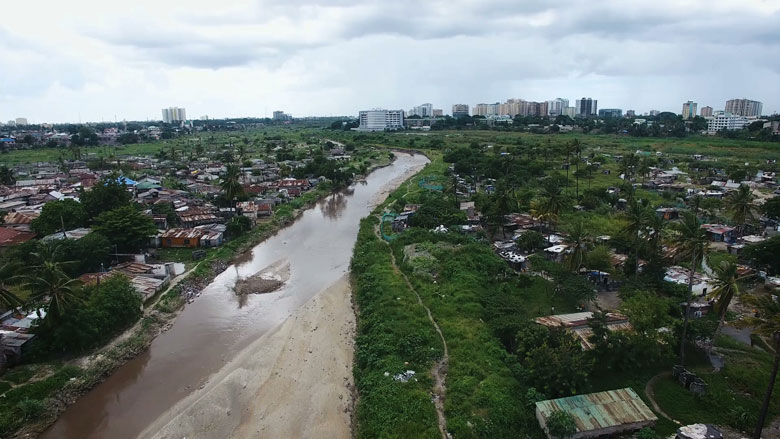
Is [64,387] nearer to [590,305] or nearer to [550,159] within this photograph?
[590,305]

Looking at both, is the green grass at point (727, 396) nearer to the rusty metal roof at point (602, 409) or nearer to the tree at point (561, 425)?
the rusty metal roof at point (602, 409)

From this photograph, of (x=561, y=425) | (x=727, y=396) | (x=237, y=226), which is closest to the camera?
(x=561, y=425)

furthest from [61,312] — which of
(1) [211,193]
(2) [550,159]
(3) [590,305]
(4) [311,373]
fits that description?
(2) [550,159]

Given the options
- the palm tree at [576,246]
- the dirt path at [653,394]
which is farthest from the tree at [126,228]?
the dirt path at [653,394]

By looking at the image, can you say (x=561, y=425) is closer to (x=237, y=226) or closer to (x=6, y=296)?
(x=6, y=296)

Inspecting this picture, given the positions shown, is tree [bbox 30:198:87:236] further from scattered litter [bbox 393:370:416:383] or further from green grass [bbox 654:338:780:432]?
green grass [bbox 654:338:780:432]

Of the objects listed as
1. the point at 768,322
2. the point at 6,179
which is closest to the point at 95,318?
the point at 768,322
